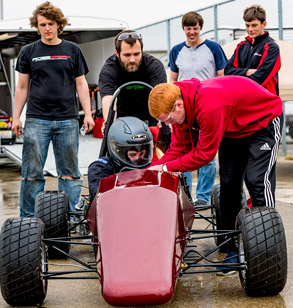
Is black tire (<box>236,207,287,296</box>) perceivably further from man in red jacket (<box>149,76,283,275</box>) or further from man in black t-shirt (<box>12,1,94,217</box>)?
man in black t-shirt (<box>12,1,94,217</box>)

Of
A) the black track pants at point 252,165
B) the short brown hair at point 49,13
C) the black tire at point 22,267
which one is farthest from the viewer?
the short brown hair at point 49,13

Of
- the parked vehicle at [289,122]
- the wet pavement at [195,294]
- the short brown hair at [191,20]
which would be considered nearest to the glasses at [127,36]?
the short brown hair at [191,20]

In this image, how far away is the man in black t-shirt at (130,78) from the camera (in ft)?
18.4

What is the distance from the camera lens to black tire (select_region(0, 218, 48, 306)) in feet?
12.4

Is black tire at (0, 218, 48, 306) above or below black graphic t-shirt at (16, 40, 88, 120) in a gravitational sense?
below

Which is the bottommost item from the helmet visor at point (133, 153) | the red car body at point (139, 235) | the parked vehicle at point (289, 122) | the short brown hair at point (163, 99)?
the parked vehicle at point (289, 122)

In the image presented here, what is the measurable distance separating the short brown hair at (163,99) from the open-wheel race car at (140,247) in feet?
1.43

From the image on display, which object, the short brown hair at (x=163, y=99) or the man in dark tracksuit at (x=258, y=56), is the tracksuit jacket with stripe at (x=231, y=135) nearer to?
the short brown hair at (x=163, y=99)

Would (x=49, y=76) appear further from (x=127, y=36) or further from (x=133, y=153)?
(x=133, y=153)

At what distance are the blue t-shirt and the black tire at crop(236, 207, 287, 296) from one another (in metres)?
3.48

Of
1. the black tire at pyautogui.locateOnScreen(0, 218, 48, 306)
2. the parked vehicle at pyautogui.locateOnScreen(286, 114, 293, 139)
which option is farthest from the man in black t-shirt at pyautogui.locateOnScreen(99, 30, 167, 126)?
the parked vehicle at pyautogui.locateOnScreen(286, 114, 293, 139)

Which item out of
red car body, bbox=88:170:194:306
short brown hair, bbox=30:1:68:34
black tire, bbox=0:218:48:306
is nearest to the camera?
red car body, bbox=88:170:194:306

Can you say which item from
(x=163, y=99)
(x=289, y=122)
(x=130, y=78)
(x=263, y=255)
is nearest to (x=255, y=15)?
(x=130, y=78)

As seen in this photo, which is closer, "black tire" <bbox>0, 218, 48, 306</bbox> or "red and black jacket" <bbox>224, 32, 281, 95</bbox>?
"black tire" <bbox>0, 218, 48, 306</bbox>
